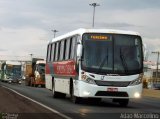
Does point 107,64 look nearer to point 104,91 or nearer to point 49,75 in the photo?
point 104,91

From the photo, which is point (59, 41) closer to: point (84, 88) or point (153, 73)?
point (84, 88)

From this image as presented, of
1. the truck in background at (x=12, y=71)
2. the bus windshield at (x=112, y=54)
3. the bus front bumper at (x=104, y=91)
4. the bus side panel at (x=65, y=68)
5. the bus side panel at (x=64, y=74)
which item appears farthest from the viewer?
the truck in background at (x=12, y=71)

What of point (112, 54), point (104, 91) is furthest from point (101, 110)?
point (112, 54)

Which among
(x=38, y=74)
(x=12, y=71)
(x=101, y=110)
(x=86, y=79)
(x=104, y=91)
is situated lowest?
(x=101, y=110)

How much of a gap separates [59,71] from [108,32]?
540 centimetres

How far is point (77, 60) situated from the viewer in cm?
2255

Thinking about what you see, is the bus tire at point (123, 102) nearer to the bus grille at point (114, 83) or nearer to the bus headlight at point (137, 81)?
the bus headlight at point (137, 81)

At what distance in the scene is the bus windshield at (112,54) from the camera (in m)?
22.1

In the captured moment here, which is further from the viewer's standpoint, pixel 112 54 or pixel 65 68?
pixel 65 68

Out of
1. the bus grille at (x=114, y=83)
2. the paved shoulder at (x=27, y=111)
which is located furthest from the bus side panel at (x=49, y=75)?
the bus grille at (x=114, y=83)

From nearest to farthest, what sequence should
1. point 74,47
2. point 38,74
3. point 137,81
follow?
point 137,81 < point 74,47 < point 38,74

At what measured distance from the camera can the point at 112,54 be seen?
2236 centimetres

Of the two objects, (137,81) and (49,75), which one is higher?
(49,75)

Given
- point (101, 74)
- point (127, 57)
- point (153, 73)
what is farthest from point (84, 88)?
point (153, 73)
